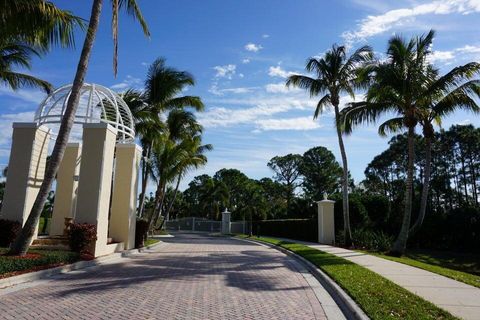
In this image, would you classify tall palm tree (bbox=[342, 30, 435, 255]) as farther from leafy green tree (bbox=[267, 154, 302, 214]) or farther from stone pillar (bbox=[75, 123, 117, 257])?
leafy green tree (bbox=[267, 154, 302, 214])

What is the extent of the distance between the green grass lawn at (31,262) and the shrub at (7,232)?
1.66 meters

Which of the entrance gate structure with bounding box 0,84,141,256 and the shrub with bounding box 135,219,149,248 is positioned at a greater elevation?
the entrance gate structure with bounding box 0,84,141,256

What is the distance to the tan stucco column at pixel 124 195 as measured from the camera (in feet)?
56.9

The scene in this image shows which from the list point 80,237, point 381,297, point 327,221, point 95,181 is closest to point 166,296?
point 381,297

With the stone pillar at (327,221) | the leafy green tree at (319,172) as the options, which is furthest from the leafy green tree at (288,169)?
the stone pillar at (327,221)

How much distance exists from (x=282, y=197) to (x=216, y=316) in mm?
63286

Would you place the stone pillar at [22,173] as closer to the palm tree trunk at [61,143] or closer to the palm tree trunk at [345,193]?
the palm tree trunk at [61,143]

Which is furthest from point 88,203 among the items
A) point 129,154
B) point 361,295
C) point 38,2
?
point 361,295

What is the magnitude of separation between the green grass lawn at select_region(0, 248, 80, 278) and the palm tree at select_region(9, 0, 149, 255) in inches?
25.4

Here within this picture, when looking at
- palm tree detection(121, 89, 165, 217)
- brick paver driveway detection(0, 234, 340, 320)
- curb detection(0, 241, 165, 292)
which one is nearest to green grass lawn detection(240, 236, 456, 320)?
brick paver driveway detection(0, 234, 340, 320)

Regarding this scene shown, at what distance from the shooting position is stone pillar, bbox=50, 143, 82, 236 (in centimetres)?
1827

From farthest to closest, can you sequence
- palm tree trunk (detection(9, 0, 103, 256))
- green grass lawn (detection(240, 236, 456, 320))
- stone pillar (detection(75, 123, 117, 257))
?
1. stone pillar (detection(75, 123, 117, 257))
2. palm tree trunk (detection(9, 0, 103, 256))
3. green grass lawn (detection(240, 236, 456, 320))

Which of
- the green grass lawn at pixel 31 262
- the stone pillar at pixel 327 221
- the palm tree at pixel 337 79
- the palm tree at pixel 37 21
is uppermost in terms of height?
the palm tree at pixel 337 79

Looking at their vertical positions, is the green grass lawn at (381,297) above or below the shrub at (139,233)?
below
